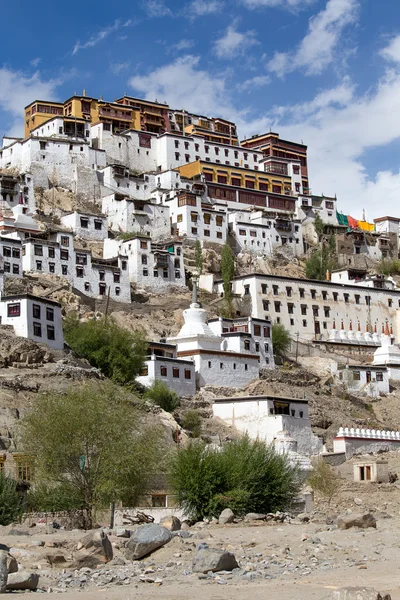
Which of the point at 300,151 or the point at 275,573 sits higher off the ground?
the point at 300,151

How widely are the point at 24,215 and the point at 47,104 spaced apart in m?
→ 25.0

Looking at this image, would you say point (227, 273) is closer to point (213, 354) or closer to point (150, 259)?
point (150, 259)

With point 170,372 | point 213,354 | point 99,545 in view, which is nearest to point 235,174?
point 213,354

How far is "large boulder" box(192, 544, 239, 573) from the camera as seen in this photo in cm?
2148

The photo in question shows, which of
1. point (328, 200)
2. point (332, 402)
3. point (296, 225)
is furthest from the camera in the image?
point (328, 200)

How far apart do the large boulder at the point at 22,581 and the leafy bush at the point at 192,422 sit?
1243 inches

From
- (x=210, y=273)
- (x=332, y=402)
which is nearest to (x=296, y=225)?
(x=210, y=273)

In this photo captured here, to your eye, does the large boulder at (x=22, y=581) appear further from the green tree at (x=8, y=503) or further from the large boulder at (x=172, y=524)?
the green tree at (x=8, y=503)

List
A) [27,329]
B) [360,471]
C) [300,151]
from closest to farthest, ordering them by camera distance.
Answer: [360,471] < [27,329] < [300,151]

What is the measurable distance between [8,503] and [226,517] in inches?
262

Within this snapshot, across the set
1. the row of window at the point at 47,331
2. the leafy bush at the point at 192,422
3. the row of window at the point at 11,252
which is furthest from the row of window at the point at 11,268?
the leafy bush at the point at 192,422

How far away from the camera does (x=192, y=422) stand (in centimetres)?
5350

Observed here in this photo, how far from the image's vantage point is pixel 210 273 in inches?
3342

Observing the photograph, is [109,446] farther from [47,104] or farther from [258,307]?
[47,104]
